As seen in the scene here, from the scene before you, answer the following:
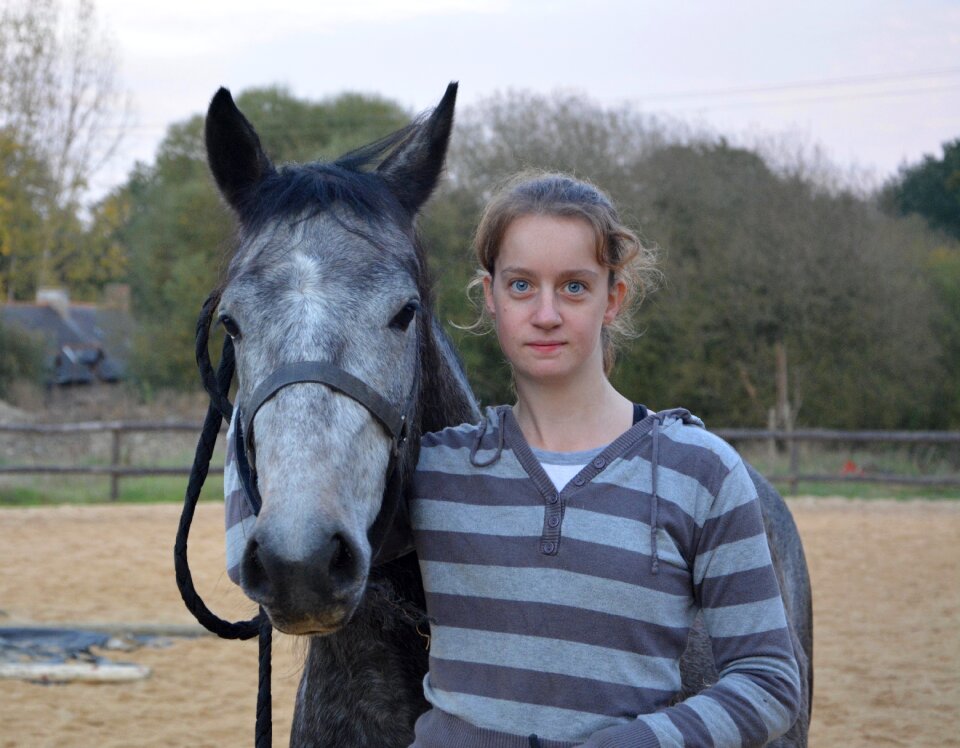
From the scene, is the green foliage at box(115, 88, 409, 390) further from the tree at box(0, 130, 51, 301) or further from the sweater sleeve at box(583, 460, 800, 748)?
the sweater sleeve at box(583, 460, 800, 748)

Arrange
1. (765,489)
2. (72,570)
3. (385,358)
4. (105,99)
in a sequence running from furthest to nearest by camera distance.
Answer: (105,99) → (72,570) → (765,489) → (385,358)

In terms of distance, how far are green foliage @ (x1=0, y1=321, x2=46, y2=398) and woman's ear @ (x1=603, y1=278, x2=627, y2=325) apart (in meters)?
24.2

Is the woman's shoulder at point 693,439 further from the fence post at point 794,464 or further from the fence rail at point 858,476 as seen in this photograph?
the fence post at point 794,464

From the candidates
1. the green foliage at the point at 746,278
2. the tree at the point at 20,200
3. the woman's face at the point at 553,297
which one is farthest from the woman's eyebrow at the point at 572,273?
the tree at the point at 20,200

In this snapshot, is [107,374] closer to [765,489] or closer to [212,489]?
[212,489]

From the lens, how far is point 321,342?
1.65 meters

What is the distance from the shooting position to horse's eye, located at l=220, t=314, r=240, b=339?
178 cm

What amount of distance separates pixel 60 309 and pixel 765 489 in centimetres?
3025

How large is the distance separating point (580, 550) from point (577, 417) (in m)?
0.24

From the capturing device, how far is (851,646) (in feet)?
22.1

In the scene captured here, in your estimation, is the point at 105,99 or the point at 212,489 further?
the point at 105,99

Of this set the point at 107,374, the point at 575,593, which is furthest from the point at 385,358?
the point at 107,374

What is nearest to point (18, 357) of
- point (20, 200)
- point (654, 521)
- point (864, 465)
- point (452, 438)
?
point (20, 200)

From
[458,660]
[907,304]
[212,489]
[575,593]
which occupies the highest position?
[907,304]
